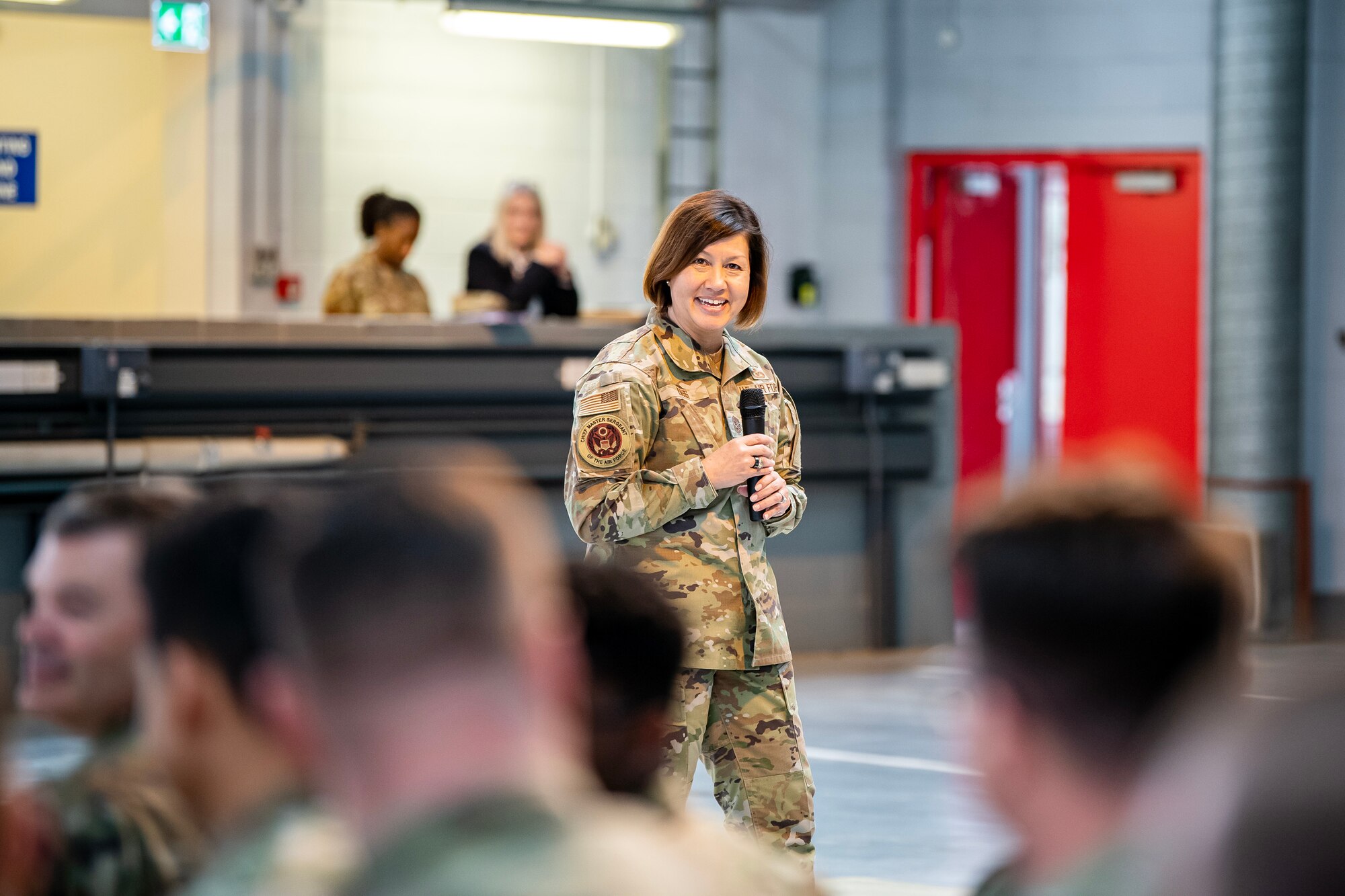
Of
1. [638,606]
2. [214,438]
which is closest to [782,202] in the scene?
[214,438]

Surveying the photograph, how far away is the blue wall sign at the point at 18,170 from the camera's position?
27.9 ft

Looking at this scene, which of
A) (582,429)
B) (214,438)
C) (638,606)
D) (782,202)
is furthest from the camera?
(782,202)

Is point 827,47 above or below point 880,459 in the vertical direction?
above

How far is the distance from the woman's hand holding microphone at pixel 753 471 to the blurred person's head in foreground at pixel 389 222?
361cm

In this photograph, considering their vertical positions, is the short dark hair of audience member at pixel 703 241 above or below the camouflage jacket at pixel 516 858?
above

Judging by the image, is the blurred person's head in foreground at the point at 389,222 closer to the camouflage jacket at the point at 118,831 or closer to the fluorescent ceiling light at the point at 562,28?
the fluorescent ceiling light at the point at 562,28

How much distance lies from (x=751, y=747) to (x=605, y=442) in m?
0.56

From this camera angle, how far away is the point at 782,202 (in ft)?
26.9

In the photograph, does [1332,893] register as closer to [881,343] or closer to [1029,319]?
[881,343]

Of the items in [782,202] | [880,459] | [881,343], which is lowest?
[880,459]

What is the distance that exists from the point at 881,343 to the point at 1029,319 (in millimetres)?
4292

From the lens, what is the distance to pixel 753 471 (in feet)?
8.44

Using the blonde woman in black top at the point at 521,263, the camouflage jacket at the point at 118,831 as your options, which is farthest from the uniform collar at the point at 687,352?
Answer: the blonde woman in black top at the point at 521,263

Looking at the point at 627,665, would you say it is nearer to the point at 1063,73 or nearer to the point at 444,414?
the point at 444,414
